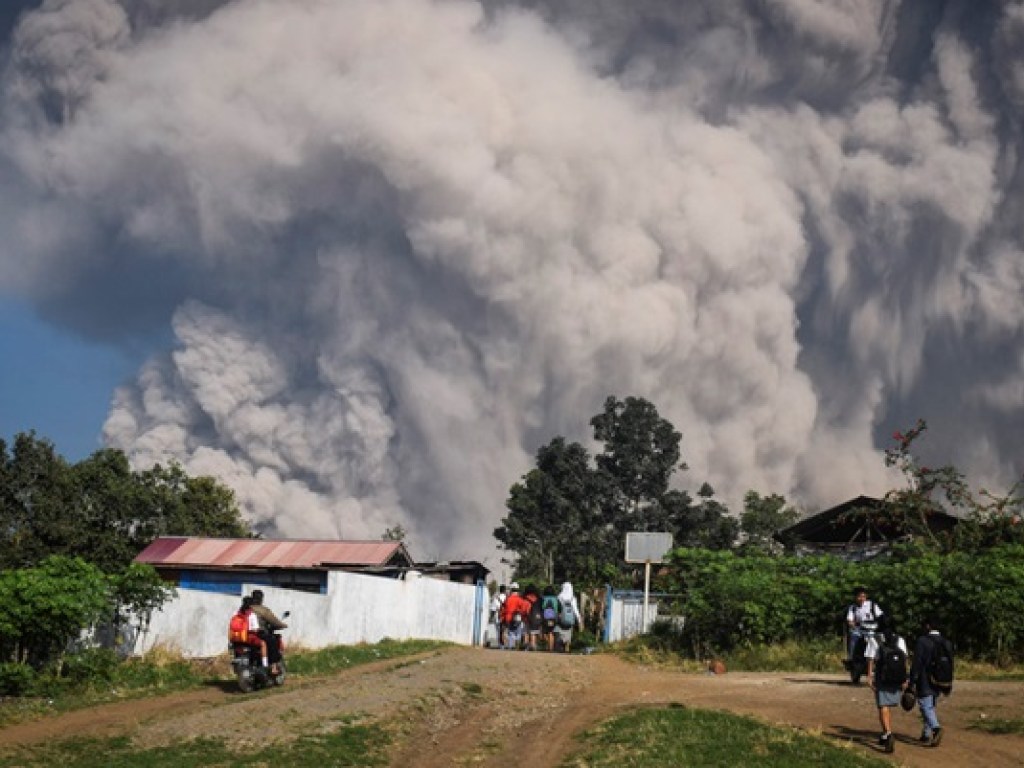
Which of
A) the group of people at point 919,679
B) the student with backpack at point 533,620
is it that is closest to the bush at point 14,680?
the group of people at point 919,679

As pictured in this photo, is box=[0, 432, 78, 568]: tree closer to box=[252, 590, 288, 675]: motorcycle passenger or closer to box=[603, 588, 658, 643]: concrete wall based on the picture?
box=[603, 588, 658, 643]: concrete wall

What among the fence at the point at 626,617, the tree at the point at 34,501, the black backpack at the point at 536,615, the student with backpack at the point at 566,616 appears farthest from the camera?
the tree at the point at 34,501

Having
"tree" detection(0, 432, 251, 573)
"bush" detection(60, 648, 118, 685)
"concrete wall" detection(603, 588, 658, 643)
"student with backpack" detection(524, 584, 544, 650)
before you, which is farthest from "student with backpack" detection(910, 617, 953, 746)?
"tree" detection(0, 432, 251, 573)

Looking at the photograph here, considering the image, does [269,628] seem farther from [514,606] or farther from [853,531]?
[853,531]

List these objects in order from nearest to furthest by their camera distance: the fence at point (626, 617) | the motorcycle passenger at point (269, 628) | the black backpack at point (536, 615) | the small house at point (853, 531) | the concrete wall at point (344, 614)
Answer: the motorcycle passenger at point (269, 628) < the concrete wall at point (344, 614) < the black backpack at point (536, 615) < the fence at point (626, 617) < the small house at point (853, 531)

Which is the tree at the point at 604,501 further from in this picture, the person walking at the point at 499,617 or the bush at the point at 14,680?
the bush at the point at 14,680

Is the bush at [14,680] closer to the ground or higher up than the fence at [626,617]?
closer to the ground

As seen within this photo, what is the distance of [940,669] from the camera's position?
14336 mm

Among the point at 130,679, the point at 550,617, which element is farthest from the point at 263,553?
the point at 130,679

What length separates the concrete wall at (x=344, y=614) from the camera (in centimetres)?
2375

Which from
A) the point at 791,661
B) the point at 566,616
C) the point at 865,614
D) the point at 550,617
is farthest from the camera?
the point at 550,617

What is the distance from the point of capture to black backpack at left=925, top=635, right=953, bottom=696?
1434 cm

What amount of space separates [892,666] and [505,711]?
6401mm

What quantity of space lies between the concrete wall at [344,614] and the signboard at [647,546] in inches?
290
